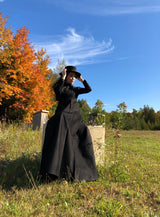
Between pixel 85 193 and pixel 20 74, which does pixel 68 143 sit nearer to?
pixel 85 193

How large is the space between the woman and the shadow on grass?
381 millimetres

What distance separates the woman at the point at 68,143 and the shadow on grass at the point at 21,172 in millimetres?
381

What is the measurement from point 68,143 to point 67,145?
0.04 meters

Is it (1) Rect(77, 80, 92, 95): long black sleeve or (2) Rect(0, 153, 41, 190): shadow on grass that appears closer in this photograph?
(2) Rect(0, 153, 41, 190): shadow on grass

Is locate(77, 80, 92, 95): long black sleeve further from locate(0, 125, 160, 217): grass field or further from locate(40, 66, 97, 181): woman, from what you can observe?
locate(0, 125, 160, 217): grass field

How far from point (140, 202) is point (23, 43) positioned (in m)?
13.2

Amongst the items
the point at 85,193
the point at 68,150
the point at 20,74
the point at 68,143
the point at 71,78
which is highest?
the point at 20,74

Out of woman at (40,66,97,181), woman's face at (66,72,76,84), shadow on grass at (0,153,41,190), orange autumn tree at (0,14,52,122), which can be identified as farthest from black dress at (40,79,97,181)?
orange autumn tree at (0,14,52,122)

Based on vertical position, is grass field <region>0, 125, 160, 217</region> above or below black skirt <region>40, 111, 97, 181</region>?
below

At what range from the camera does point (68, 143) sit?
2.96 m

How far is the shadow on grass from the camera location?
3.06m

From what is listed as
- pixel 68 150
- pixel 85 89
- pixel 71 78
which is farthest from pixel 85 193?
pixel 71 78

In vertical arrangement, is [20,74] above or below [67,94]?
above

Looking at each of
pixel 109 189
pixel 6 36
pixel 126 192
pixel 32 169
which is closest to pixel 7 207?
pixel 32 169
